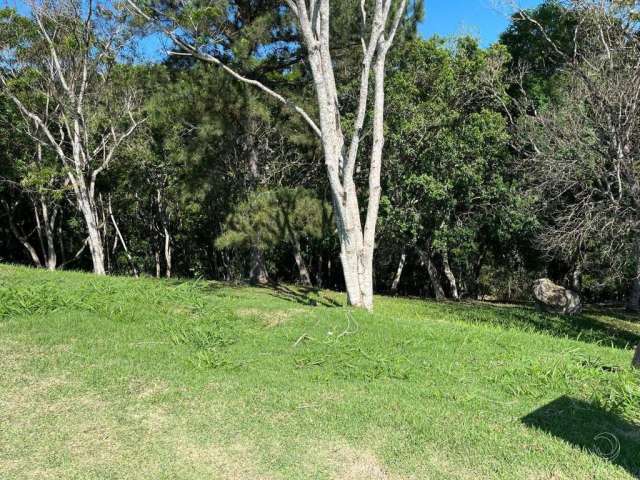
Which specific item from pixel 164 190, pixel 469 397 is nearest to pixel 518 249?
pixel 164 190

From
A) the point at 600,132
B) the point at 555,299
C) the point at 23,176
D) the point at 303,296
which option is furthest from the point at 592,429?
the point at 23,176

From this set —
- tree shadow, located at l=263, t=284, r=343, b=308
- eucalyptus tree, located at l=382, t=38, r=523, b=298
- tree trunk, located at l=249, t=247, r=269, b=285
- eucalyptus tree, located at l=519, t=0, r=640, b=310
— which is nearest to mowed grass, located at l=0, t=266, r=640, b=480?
tree shadow, located at l=263, t=284, r=343, b=308

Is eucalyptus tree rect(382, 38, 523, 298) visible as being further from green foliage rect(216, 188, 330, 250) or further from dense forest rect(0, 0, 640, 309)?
green foliage rect(216, 188, 330, 250)

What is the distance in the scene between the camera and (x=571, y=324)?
39.4ft

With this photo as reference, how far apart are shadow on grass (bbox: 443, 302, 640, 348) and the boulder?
0.54 m

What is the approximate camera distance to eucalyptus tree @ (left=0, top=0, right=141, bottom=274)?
1410 cm

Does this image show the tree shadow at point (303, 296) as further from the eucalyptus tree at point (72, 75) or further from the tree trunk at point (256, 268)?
the eucalyptus tree at point (72, 75)

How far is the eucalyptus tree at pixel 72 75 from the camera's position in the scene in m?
14.1

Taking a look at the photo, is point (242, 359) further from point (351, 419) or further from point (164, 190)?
point (164, 190)

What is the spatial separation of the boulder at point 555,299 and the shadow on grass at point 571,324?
54cm

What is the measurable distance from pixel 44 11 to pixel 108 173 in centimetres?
674

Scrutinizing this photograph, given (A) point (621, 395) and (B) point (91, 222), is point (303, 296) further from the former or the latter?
(A) point (621, 395)

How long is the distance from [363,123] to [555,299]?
7464 millimetres

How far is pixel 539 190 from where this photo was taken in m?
13.1
